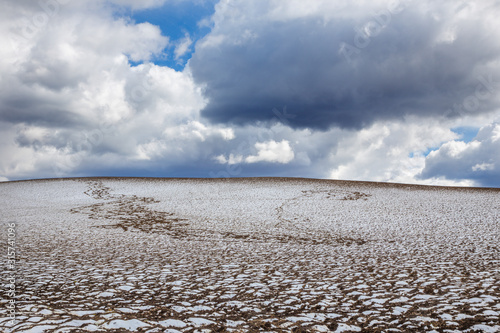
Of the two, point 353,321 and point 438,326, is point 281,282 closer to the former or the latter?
point 353,321

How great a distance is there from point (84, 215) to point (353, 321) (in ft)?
96.9

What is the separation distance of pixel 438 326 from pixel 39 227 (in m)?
26.0

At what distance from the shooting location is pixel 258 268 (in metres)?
11.0

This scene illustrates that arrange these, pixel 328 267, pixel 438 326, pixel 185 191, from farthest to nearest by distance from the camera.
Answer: pixel 185 191, pixel 328 267, pixel 438 326

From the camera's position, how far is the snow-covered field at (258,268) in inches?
245

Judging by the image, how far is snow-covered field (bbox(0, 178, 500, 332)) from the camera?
6.21 metres

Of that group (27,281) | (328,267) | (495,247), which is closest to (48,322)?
(27,281)

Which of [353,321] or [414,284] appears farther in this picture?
[414,284]

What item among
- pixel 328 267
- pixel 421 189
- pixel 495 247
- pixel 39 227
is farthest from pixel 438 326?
pixel 421 189

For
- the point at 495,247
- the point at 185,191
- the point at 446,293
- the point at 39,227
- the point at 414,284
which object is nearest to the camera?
the point at 446,293

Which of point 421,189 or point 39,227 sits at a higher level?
point 421,189

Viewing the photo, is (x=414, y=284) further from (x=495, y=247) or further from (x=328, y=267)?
(x=495, y=247)

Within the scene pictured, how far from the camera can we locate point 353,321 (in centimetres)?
611

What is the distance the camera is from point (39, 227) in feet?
74.1
